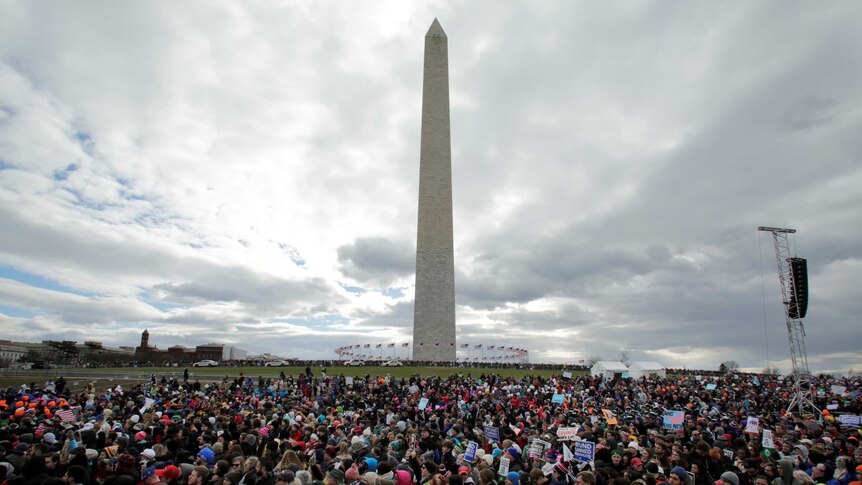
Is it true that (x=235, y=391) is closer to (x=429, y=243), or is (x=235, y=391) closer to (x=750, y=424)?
(x=750, y=424)

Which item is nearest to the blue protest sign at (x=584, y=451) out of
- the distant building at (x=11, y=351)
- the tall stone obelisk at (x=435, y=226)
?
the tall stone obelisk at (x=435, y=226)

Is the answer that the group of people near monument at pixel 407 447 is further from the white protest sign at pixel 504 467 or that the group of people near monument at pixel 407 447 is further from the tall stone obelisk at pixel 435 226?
the tall stone obelisk at pixel 435 226

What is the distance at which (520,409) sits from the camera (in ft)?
73.7

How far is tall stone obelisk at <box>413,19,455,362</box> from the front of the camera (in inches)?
2371

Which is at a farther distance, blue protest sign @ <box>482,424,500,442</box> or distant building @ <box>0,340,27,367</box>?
distant building @ <box>0,340,27,367</box>

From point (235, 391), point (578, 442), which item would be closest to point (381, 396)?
point (235, 391)

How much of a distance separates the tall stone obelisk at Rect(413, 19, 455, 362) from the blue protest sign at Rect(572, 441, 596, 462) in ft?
165

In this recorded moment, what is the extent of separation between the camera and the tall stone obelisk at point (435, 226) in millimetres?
60219

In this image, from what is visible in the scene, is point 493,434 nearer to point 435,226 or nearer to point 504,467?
point 504,467

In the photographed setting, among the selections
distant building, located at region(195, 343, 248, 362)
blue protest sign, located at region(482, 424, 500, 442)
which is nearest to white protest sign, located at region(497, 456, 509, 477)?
blue protest sign, located at region(482, 424, 500, 442)

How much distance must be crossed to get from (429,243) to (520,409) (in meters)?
39.4

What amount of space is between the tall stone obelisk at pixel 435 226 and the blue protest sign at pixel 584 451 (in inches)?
1975

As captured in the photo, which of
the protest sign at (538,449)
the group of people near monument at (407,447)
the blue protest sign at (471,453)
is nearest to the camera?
the group of people near monument at (407,447)

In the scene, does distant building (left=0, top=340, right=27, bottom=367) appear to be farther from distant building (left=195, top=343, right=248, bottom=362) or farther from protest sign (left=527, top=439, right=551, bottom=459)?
protest sign (left=527, top=439, right=551, bottom=459)
